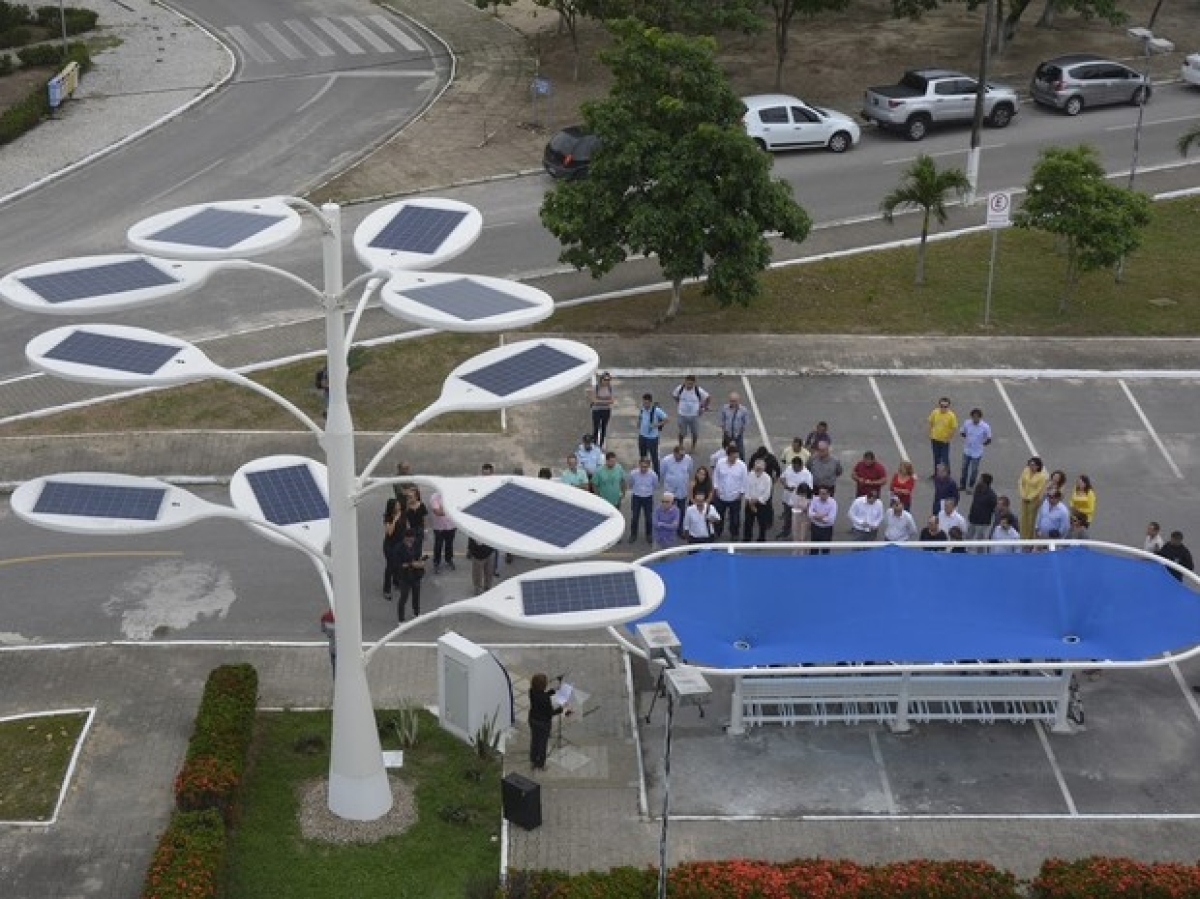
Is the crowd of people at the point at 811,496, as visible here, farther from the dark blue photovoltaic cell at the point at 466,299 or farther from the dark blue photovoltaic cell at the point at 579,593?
the dark blue photovoltaic cell at the point at 466,299

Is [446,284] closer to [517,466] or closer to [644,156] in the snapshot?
[517,466]

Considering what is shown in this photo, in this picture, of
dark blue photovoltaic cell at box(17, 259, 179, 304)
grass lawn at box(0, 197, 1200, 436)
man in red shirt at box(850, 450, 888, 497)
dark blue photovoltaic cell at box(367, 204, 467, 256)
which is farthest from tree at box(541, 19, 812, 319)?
dark blue photovoltaic cell at box(17, 259, 179, 304)

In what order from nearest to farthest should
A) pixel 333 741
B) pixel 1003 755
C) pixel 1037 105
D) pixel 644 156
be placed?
pixel 333 741, pixel 1003 755, pixel 644 156, pixel 1037 105

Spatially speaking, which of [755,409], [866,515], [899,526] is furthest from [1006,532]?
[755,409]

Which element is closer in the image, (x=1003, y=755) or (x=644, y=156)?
(x=1003, y=755)

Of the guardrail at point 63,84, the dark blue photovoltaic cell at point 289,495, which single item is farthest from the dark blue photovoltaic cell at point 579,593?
the guardrail at point 63,84

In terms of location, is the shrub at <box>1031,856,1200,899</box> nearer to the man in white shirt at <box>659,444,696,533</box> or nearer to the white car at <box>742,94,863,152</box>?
the man in white shirt at <box>659,444,696,533</box>

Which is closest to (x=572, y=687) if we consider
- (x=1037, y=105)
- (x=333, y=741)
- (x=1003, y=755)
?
(x=333, y=741)

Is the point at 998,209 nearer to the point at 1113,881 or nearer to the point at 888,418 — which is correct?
the point at 888,418
